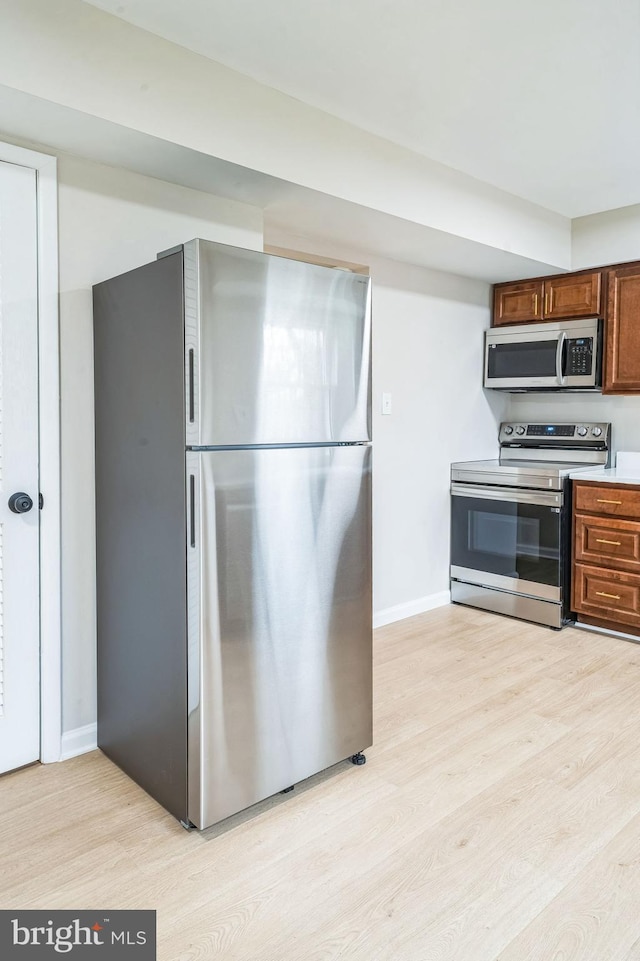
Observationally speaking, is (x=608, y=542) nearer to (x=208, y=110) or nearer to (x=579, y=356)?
(x=579, y=356)

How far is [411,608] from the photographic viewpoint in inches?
154

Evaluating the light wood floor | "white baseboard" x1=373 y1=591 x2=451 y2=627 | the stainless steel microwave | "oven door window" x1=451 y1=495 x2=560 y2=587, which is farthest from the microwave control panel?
the light wood floor

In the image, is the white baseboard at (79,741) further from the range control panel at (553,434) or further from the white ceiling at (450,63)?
the range control panel at (553,434)

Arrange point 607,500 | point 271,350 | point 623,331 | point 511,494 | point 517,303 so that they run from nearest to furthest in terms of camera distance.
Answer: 1. point 271,350
2. point 607,500
3. point 623,331
4. point 511,494
5. point 517,303

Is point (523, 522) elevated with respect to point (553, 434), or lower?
lower

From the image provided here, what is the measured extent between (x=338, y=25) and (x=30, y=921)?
254 centimetres

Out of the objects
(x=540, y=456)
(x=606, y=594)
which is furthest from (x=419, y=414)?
(x=606, y=594)

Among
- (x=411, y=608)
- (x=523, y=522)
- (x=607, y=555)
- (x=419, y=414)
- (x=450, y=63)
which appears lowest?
(x=411, y=608)

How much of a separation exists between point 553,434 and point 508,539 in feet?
2.79

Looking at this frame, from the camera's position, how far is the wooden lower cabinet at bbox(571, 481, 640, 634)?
134 inches

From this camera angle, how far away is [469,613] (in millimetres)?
3971

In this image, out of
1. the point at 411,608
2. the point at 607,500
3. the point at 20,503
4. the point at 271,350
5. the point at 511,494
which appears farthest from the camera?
the point at 411,608

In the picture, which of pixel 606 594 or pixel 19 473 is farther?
pixel 606 594

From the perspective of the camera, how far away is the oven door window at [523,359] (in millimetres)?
3912
